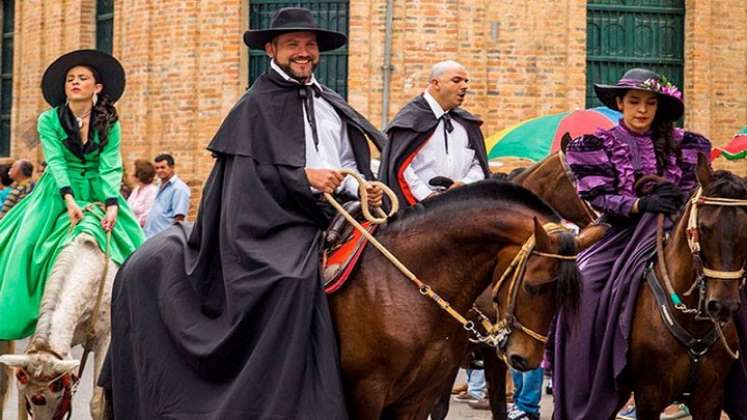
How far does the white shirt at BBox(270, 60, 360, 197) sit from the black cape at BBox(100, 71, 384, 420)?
6 cm

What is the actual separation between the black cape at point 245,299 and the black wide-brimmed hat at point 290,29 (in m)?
0.28

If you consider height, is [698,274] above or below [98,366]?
above

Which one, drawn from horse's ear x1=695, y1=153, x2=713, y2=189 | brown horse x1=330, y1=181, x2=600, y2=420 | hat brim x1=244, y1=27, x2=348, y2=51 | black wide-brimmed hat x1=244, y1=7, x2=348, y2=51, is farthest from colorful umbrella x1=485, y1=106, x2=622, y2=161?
brown horse x1=330, y1=181, x2=600, y2=420

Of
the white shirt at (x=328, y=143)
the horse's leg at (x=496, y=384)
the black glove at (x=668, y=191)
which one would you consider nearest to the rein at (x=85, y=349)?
the white shirt at (x=328, y=143)

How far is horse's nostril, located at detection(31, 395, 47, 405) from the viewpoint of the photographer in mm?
8219

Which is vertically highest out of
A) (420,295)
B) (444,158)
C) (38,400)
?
(444,158)

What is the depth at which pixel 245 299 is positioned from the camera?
260 inches

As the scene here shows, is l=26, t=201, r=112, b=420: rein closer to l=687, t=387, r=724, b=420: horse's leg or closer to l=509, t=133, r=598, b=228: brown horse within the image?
l=509, t=133, r=598, b=228: brown horse

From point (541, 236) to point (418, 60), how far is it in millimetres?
15228

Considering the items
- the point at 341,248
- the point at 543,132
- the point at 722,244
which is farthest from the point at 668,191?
the point at 543,132

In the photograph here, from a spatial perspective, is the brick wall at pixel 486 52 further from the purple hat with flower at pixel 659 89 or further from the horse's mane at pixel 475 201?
the horse's mane at pixel 475 201

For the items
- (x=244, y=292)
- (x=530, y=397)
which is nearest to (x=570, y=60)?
(x=530, y=397)

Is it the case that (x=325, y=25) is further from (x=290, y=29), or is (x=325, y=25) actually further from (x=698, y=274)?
(x=698, y=274)

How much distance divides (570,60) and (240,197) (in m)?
15.3
